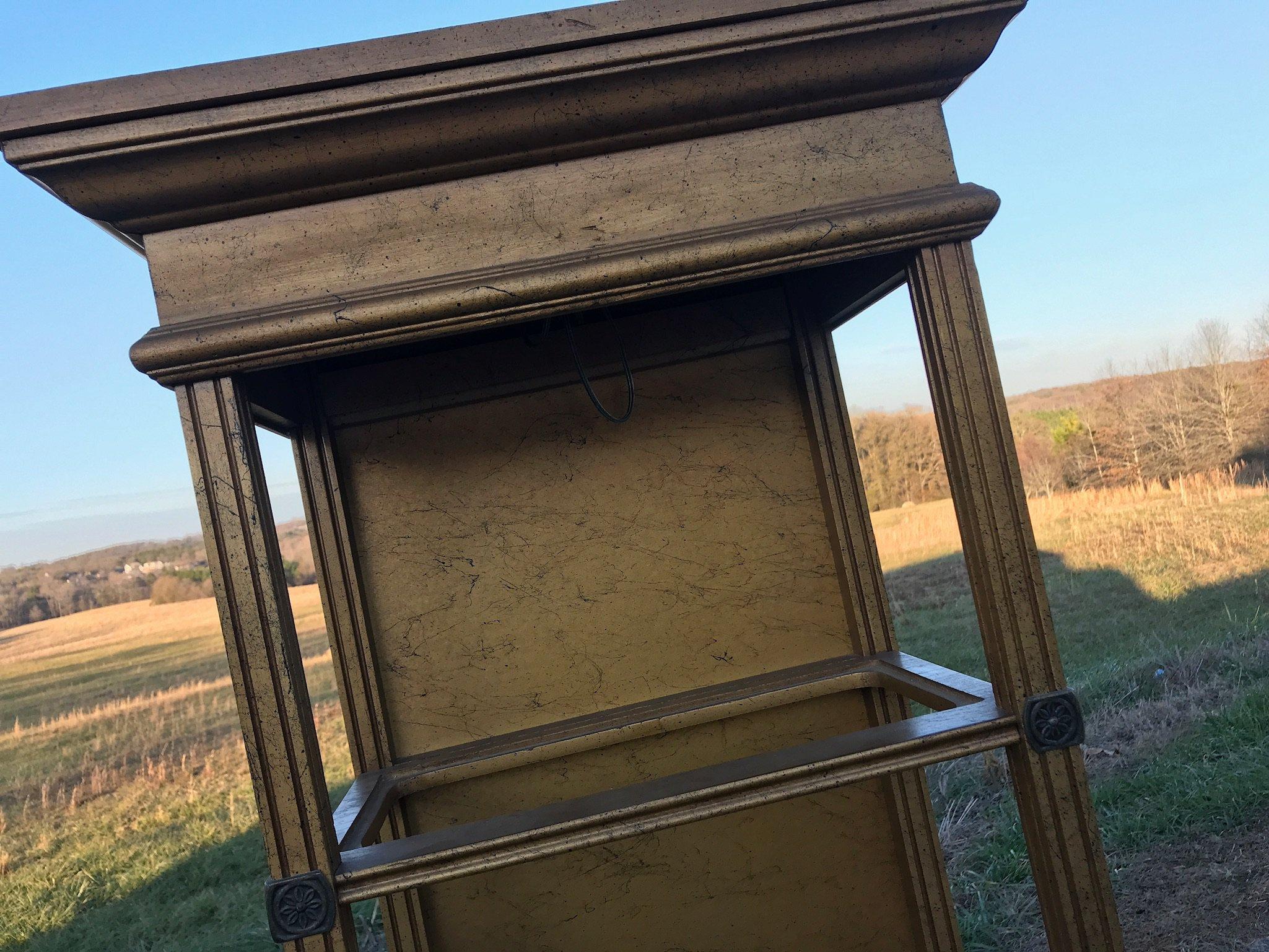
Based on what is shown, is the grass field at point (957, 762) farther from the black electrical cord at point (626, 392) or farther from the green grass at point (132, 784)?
the black electrical cord at point (626, 392)

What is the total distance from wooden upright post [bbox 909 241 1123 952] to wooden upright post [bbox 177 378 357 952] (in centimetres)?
86

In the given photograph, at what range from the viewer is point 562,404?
194 cm

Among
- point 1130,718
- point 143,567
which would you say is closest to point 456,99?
point 1130,718

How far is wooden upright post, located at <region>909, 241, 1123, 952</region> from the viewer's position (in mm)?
1099

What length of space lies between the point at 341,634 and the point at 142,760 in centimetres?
425

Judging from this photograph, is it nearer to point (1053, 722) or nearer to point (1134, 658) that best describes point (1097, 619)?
point (1134, 658)

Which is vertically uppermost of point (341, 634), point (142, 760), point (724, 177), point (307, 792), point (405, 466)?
point (724, 177)

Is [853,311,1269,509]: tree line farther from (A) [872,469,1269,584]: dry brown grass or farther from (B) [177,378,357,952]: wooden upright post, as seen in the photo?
(B) [177,378,357,952]: wooden upright post

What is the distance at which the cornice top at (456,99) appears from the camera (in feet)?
3.14

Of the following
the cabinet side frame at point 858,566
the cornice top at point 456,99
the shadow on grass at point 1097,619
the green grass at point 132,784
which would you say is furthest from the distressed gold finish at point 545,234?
the shadow on grass at point 1097,619

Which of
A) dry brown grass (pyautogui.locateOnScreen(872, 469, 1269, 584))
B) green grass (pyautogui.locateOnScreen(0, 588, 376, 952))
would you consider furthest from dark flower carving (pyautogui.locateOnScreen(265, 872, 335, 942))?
dry brown grass (pyautogui.locateOnScreen(872, 469, 1269, 584))

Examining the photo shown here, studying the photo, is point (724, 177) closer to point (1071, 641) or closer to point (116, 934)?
point (116, 934)

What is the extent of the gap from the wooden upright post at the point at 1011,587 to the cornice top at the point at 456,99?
0.28 metres

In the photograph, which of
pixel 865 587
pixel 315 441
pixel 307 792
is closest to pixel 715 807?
pixel 307 792
